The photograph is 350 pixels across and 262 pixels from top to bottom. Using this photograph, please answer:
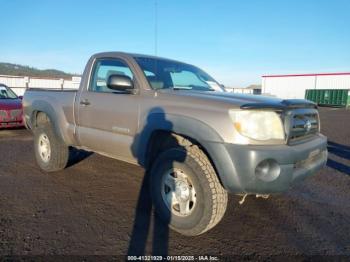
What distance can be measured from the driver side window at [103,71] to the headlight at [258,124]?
1998 millimetres

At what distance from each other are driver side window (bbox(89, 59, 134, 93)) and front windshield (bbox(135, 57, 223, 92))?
345mm

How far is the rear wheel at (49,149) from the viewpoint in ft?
17.1

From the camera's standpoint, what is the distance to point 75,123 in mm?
4688

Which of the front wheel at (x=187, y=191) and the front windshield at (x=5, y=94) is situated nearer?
the front wheel at (x=187, y=191)

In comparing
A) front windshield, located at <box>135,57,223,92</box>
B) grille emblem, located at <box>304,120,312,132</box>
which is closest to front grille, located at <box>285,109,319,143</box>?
grille emblem, located at <box>304,120,312,132</box>

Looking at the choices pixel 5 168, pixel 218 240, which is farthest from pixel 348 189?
pixel 5 168

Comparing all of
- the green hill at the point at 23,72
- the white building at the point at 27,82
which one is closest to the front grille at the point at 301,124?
the white building at the point at 27,82

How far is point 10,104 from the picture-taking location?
9.83m

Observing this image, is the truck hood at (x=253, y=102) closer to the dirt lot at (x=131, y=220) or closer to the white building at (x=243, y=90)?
the white building at (x=243, y=90)

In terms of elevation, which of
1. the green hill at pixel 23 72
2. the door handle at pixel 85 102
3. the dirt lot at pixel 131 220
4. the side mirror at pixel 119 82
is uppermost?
the green hill at pixel 23 72

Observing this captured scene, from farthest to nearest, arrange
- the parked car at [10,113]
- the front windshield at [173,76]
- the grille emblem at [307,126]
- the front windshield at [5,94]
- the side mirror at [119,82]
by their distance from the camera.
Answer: the front windshield at [5,94], the parked car at [10,113], the front windshield at [173,76], the side mirror at [119,82], the grille emblem at [307,126]

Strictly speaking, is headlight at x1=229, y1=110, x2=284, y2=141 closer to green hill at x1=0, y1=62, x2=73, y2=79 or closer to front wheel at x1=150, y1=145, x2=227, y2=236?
front wheel at x1=150, y1=145, x2=227, y2=236

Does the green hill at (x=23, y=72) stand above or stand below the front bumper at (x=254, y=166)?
above

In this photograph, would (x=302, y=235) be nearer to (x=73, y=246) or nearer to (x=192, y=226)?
(x=192, y=226)
